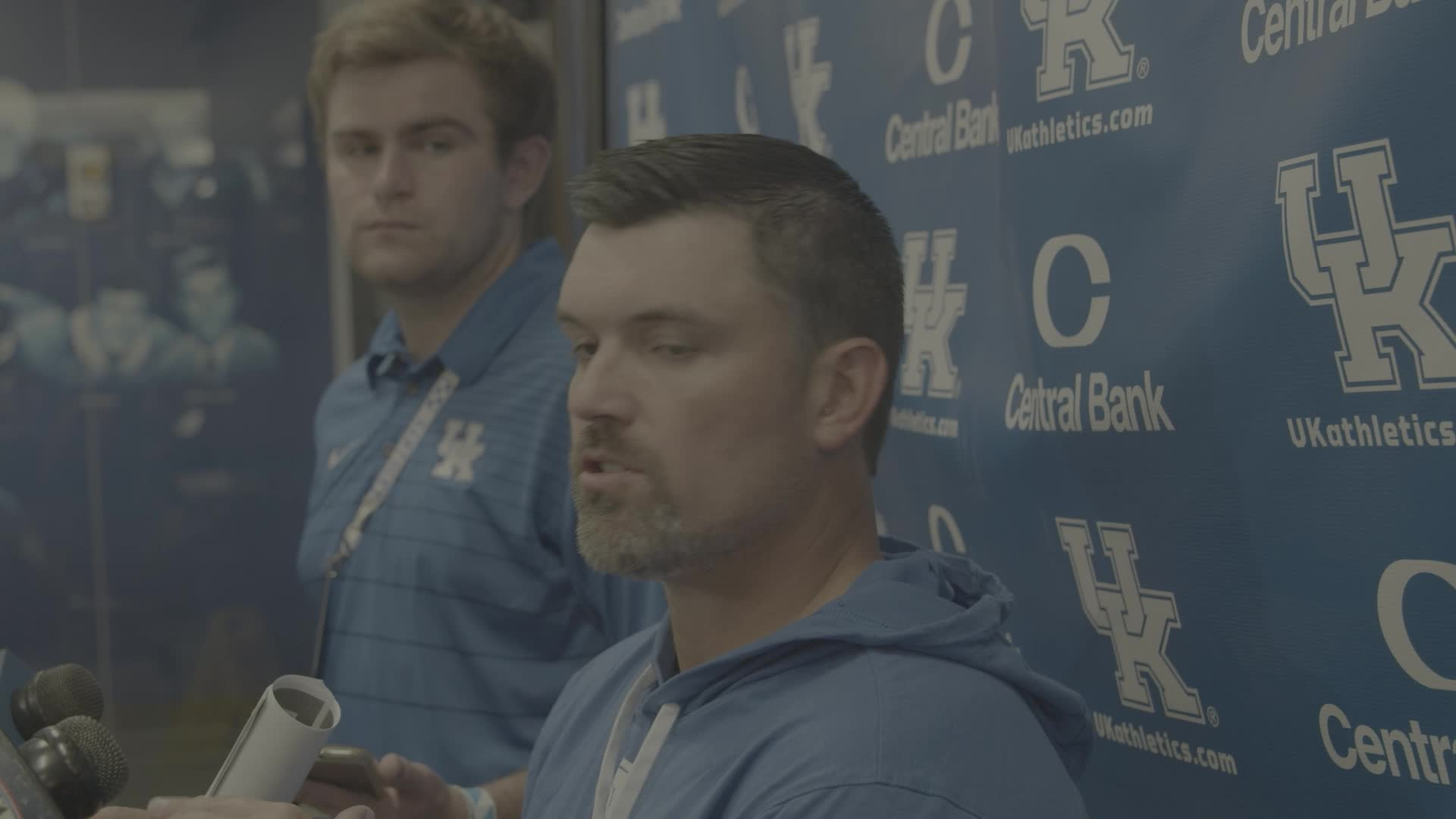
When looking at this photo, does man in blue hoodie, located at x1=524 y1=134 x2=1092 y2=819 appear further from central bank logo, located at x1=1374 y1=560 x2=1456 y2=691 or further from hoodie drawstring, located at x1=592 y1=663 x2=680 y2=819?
central bank logo, located at x1=1374 y1=560 x2=1456 y2=691

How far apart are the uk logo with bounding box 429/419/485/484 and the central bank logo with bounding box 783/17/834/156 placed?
57 cm

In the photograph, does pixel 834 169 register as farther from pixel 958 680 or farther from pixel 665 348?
pixel 958 680

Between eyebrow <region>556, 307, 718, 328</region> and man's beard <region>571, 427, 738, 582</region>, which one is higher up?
eyebrow <region>556, 307, 718, 328</region>

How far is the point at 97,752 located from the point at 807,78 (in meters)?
1.25

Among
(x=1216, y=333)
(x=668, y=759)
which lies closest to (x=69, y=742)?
(x=668, y=759)

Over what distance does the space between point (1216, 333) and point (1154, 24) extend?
0.28m

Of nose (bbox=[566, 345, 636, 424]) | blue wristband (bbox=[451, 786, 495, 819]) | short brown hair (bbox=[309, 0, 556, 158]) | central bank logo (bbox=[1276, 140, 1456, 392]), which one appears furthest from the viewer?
short brown hair (bbox=[309, 0, 556, 158])

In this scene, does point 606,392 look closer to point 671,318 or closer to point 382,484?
point 671,318

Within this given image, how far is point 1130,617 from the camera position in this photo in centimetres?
139

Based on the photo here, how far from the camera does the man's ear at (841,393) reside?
1170mm

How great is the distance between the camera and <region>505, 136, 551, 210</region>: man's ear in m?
1.98

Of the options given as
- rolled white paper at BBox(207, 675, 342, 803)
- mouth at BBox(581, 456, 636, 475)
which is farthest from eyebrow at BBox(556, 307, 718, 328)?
rolled white paper at BBox(207, 675, 342, 803)

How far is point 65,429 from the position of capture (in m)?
3.71

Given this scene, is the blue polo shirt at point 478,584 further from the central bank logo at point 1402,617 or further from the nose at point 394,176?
the central bank logo at point 1402,617
